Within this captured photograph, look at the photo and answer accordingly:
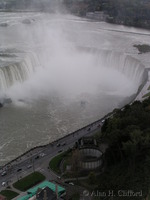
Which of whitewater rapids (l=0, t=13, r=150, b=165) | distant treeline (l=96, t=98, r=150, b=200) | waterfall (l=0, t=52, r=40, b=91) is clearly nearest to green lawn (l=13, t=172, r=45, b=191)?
whitewater rapids (l=0, t=13, r=150, b=165)

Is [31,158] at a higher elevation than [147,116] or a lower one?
lower

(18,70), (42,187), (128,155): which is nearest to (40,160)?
(42,187)

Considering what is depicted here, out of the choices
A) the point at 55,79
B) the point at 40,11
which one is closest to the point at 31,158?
the point at 55,79

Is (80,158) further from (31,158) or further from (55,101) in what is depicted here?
(55,101)

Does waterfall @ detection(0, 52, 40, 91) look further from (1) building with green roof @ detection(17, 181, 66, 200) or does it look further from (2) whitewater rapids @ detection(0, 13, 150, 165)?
(1) building with green roof @ detection(17, 181, 66, 200)

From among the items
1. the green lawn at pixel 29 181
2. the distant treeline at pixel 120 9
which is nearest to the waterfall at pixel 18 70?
the green lawn at pixel 29 181

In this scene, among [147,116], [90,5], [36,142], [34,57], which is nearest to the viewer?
[147,116]
